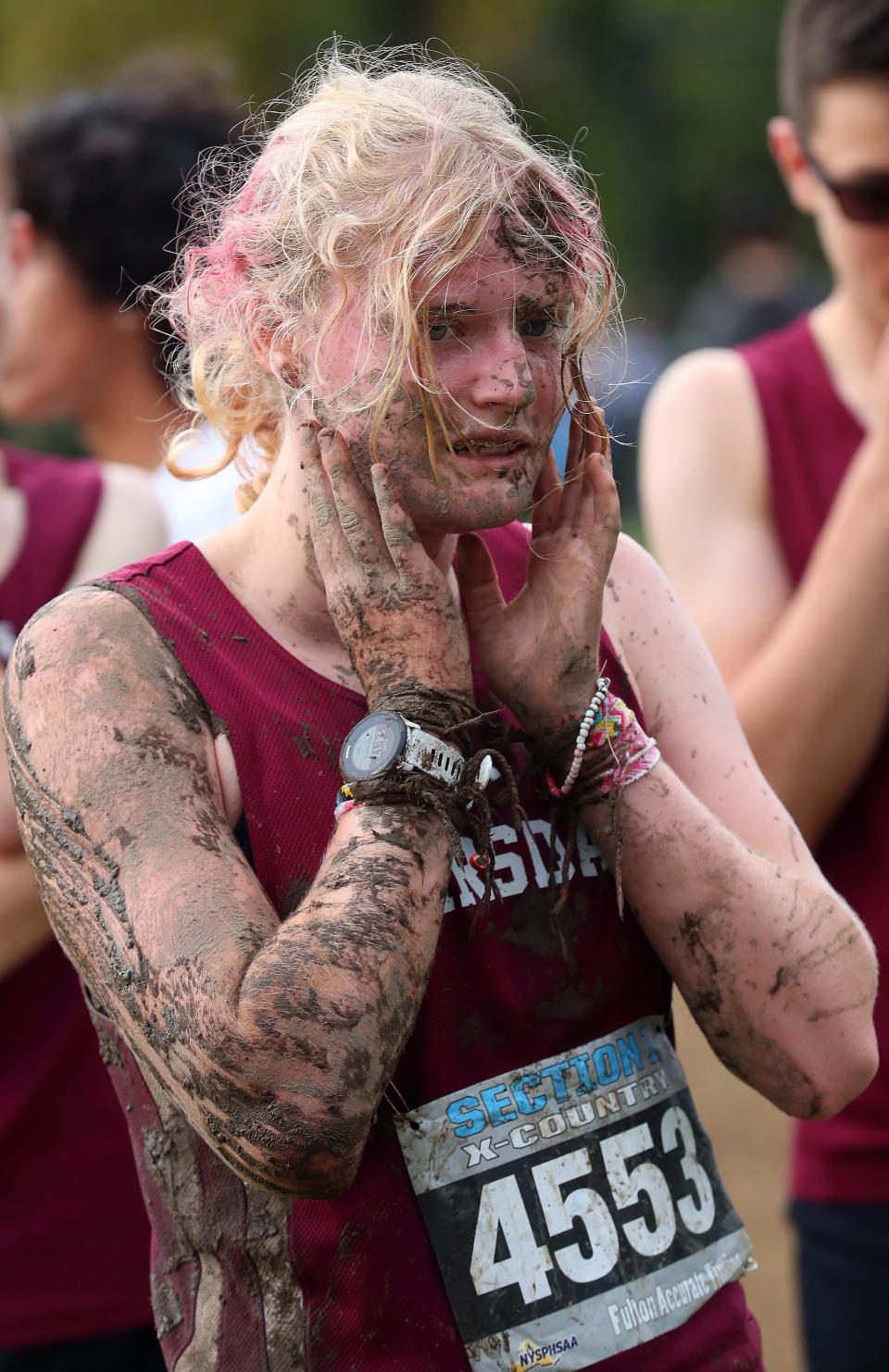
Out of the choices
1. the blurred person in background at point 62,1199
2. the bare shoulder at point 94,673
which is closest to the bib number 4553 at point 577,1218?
the bare shoulder at point 94,673

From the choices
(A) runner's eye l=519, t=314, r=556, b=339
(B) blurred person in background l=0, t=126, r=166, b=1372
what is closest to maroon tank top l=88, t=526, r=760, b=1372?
(A) runner's eye l=519, t=314, r=556, b=339

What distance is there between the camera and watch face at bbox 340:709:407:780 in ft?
5.75

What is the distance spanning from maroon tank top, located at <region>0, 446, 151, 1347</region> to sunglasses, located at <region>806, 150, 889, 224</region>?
1920 millimetres

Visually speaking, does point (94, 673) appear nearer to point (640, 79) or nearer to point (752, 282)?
point (752, 282)

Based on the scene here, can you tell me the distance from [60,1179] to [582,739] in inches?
55.0

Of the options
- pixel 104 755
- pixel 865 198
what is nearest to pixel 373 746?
pixel 104 755

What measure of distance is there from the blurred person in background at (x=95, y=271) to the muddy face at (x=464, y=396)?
201cm

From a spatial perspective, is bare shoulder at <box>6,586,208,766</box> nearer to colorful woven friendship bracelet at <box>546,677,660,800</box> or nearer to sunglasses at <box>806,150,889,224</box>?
colorful woven friendship bracelet at <box>546,677,660,800</box>

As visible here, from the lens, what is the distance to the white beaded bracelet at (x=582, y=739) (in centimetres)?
193

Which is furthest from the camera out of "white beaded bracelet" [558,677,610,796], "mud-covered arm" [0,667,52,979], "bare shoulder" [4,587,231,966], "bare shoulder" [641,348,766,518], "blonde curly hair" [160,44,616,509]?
"bare shoulder" [641,348,766,518]

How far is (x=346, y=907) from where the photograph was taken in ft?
5.54

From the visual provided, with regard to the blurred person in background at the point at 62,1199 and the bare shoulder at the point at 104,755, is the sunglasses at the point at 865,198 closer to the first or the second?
the bare shoulder at the point at 104,755

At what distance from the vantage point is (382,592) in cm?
184

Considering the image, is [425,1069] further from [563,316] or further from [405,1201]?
[563,316]
